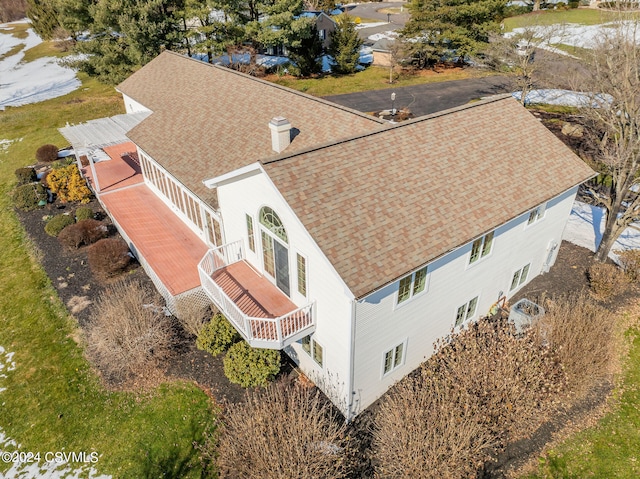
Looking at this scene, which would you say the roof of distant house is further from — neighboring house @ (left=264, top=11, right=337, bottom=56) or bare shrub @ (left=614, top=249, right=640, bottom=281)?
neighboring house @ (left=264, top=11, right=337, bottom=56)

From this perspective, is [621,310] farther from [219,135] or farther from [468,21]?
[468,21]

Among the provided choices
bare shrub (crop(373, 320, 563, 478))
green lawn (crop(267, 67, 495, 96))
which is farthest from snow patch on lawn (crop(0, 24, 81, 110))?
bare shrub (crop(373, 320, 563, 478))

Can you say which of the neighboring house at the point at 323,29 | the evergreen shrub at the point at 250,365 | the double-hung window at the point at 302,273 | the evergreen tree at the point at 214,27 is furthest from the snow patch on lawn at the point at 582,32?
the evergreen tree at the point at 214,27

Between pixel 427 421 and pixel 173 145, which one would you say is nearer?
pixel 427 421

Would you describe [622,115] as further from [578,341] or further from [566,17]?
[566,17]

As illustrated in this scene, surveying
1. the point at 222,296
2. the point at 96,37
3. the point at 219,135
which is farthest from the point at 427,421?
the point at 96,37

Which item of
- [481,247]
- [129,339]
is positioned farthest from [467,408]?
[129,339]
